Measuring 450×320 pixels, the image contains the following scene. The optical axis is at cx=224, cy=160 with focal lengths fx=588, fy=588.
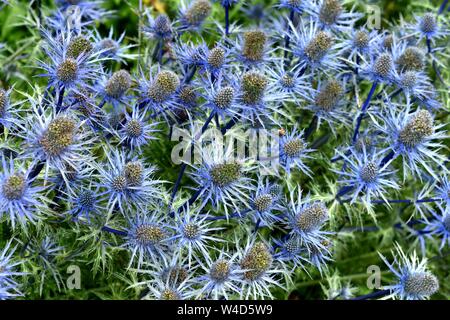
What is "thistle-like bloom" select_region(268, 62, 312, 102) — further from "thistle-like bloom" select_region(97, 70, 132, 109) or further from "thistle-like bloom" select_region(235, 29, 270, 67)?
"thistle-like bloom" select_region(97, 70, 132, 109)

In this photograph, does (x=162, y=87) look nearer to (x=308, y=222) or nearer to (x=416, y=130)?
(x=308, y=222)

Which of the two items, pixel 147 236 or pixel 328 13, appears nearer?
pixel 147 236

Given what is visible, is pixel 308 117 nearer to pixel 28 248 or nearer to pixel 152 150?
pixel 152 150

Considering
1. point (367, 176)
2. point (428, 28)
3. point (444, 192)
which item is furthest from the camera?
point (428, 28)

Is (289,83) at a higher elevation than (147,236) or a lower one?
higher

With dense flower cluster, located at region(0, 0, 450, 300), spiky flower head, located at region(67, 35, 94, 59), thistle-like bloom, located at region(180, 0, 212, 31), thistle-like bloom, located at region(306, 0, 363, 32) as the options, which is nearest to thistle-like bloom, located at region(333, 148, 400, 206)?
dense flower cluster, located at region(0, 0, 450, 300)

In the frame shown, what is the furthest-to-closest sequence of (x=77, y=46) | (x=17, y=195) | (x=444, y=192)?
(x=444, y=192)
(x=77, y=46)
(x=17, y=195)

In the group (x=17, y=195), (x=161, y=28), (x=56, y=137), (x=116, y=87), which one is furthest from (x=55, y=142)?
(x=161, y=28)
